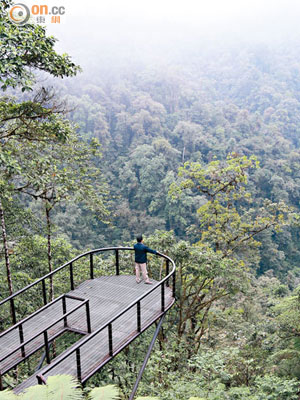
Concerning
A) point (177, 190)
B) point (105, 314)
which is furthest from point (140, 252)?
point (177, 190)

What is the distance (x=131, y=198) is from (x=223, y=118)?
2283cm

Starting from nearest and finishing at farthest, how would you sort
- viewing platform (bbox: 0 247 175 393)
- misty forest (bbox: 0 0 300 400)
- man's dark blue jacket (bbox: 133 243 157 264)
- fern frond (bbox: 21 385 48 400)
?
fern frond (bbox: 21 385 48 400) → viewing platform (bbox: 0 247 175 393) → man's dark blue jacket (bbox: 133 243 157 264) → misty forest (bbox: 0 0 300 400)

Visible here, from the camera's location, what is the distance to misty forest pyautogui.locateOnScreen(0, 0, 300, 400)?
24.9 feet

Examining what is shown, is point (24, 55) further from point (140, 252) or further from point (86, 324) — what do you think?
point (86, 324)

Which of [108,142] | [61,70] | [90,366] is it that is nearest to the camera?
[90,366]

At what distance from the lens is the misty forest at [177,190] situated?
24.9 feet

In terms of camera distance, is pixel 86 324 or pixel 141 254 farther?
pixel 141 254

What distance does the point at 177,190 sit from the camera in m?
13.5

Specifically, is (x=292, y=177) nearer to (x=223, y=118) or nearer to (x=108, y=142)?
(x=223, y=118)

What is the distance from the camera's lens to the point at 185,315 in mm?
12414

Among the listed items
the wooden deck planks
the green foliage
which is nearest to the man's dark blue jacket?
the wooden deck planks

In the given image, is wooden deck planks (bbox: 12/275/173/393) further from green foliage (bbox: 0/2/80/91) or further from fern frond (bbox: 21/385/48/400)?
green foliage (bbox: 0/2/80/91)

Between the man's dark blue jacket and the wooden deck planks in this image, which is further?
the man's dark blue jacket

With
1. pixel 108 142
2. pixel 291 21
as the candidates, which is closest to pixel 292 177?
pixel 108 142
